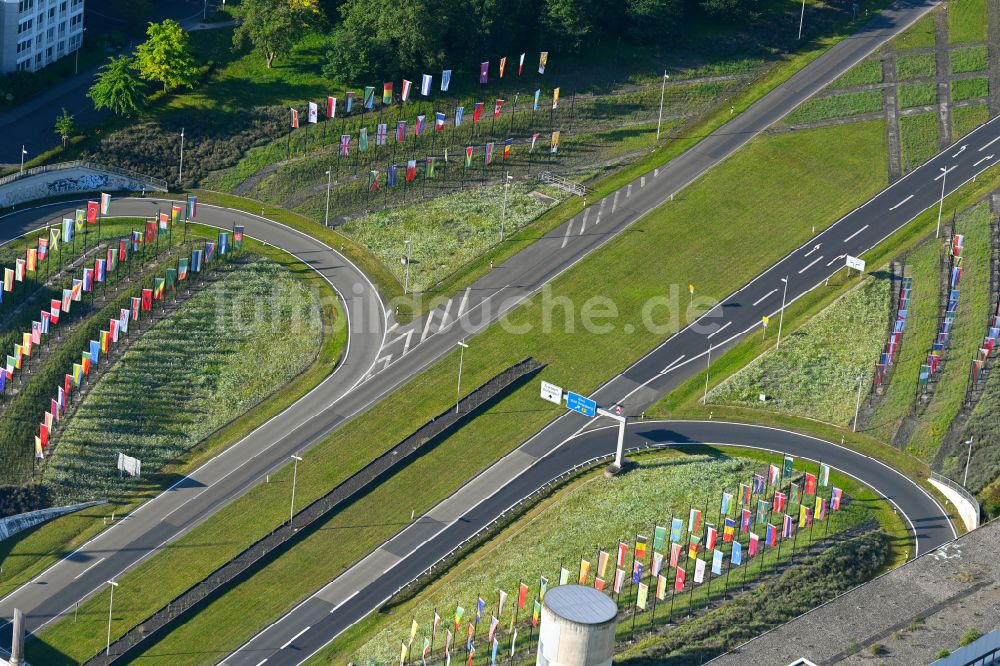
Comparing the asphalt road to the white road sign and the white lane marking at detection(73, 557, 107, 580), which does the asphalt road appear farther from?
the white lane marking at detection(73, 557, 107, 580)

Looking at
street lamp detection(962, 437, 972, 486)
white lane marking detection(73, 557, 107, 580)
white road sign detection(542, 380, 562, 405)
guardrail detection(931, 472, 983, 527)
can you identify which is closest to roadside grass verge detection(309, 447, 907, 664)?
guardrail detection(931, 472, 983, 527)

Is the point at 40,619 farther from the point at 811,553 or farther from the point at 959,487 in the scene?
the point at 959,487

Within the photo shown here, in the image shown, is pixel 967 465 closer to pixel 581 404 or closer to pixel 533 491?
pixel 581 404

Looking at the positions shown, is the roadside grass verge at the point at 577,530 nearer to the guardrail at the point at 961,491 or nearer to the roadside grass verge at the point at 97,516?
the guardrail at the point at 961,491

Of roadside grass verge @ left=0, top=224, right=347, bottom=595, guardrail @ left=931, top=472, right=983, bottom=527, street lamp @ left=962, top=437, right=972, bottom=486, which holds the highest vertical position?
street lamp @ left=962, top=437, right=972, bottom=486

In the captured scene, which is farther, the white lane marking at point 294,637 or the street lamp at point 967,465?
the street lamp at point 967,465

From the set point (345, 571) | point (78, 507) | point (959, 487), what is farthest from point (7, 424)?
point (959, 487)

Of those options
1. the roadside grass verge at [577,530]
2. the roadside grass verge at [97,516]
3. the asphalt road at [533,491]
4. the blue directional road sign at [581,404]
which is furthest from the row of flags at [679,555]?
the roadside grass verge at [97,516]
